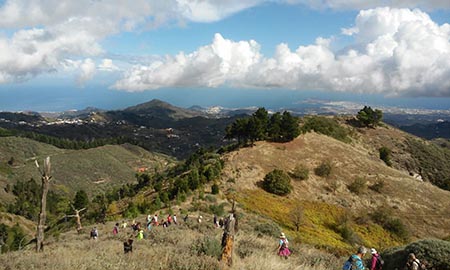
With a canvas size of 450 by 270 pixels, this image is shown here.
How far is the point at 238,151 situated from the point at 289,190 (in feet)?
46.2

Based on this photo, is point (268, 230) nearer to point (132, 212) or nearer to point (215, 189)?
point (215, 189)

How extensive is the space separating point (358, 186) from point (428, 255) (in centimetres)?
4561

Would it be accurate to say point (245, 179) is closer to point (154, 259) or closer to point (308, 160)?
point (308, 160)

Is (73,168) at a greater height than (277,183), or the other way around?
(277,183)

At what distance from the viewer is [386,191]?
56188mm

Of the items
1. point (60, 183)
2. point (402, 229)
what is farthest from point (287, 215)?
point (60, 183)

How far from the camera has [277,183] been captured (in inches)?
1997

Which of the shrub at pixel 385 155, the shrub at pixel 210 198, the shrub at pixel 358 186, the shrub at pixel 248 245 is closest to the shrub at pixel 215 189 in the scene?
the shrub at pixel 210 198

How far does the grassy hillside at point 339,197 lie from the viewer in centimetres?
4228

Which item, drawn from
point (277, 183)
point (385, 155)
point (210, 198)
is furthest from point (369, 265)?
point (385, 155)

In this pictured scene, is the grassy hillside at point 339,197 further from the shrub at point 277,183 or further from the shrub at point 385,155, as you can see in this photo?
the shrub at point 385,155

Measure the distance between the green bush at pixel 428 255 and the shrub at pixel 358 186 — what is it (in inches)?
1746

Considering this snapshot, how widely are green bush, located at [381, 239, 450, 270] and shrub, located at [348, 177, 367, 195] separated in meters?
44.4

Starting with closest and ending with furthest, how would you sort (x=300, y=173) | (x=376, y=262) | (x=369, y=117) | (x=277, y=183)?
(x=376, y=262), (x=277, y=183), (x=300, y=173), (x=369, y=117)
